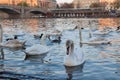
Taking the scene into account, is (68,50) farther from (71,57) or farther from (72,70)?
(72,70)

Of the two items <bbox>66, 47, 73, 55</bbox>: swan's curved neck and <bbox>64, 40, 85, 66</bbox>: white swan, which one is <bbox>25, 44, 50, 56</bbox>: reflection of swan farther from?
<bbox>66, 47, 73, 55</bbox>: swan's curved neck

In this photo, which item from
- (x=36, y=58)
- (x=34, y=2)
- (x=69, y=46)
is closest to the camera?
(x=69, y=46)

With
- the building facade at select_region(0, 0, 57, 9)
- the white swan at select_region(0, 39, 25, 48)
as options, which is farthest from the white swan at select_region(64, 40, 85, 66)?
the building facade at select_region(0, 0, 57, 9)

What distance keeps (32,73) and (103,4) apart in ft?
531

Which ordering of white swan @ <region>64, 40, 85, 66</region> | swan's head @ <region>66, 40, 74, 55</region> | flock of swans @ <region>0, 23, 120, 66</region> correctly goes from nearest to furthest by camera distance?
swan's head @ <region>66, 40, 74, 55</region>, white swan @ <region>64, 40, 85, 66</region>, flock of swans @ <region>0, 23, 120, 66</region>

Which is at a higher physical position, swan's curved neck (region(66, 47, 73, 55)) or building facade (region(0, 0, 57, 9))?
building facade (region(0, 0, 57, 9))

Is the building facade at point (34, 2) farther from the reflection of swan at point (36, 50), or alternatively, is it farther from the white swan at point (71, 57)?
the white swan at point (71, 57)

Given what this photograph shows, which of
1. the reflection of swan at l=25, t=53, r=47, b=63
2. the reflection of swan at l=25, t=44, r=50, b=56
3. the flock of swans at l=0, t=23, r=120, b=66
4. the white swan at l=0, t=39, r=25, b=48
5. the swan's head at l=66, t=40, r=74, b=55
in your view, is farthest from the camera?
the white swan at l=0, t=39, r=25, b=48

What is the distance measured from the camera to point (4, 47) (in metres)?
19.3

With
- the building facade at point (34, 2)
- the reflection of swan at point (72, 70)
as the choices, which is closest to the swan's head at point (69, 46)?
the reflection of swan at point (72, 70)

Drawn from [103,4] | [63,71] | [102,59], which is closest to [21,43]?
[102,59]

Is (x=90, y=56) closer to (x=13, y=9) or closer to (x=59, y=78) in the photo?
(x=59, y=78)

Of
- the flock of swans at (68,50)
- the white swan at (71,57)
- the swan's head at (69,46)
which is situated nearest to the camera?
the swan's head at (69,46)

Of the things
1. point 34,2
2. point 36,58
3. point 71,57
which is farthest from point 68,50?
point 34,2
